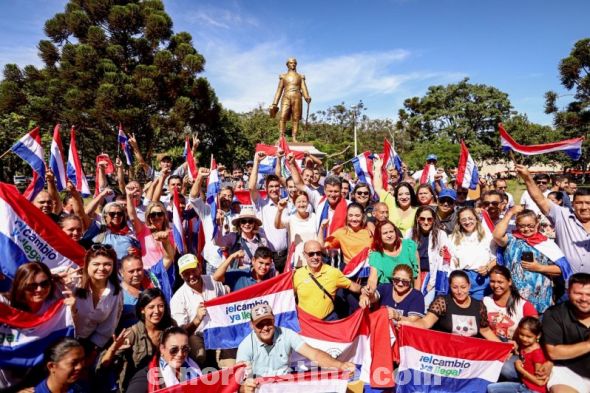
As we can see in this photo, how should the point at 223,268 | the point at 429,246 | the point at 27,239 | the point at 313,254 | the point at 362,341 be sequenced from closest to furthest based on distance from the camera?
the point at 27,239 < the point at 362,341 < the point at 313,254 < the point at 223,268 < the point at 429,246

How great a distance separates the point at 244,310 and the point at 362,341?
4.27 feet

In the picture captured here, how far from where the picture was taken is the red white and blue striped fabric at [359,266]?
15.3 ft

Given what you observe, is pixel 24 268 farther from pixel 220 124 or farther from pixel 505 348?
pixel 220 124

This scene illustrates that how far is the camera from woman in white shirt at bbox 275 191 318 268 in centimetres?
521

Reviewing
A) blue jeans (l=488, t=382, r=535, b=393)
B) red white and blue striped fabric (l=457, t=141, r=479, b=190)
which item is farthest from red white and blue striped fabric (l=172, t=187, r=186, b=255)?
red white and blue striped fabric (l=457, t=141, r=479, b=190)

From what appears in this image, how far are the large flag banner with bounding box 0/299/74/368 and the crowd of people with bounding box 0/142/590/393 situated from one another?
0.25 feet

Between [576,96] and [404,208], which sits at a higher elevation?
[576,96]

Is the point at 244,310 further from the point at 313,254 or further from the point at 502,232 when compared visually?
the point at 502,232

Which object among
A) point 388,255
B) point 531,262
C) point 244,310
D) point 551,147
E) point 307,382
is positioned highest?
point 551,147

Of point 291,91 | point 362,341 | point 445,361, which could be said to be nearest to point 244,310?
point 362,341

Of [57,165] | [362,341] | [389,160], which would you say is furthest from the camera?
[389,160]

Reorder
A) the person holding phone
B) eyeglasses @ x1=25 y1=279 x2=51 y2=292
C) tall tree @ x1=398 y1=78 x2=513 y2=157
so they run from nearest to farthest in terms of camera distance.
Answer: eyeglasses @ x1=25 y1=279 x2=51 y2=292, the person holding phone, tall tree @ x1=398 y1=78 x2=513 y2=157

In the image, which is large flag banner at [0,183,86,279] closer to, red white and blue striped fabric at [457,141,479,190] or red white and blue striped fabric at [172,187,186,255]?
red white and blue striped fabric at [172,187,186,255]

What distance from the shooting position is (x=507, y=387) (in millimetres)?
3643
